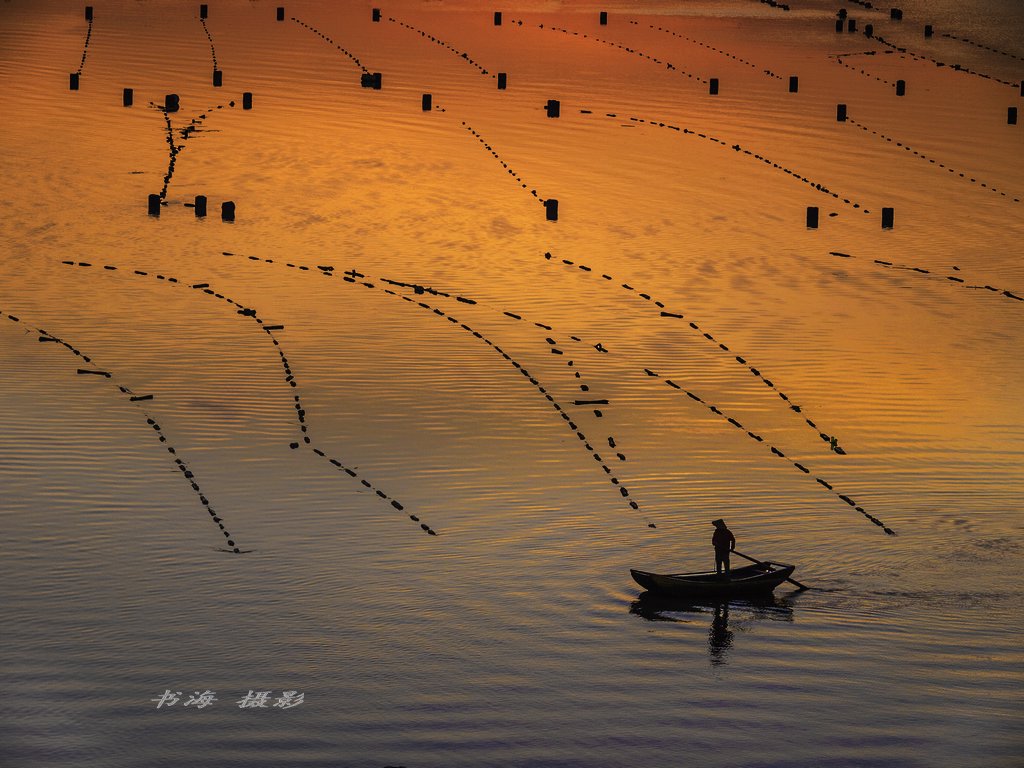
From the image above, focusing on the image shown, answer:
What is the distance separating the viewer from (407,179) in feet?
92.4

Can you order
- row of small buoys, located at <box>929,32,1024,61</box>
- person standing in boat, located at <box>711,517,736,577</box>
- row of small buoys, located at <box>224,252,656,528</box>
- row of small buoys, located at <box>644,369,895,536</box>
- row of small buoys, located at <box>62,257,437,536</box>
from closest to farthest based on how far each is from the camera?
person standing in boat, located at <box>711,517,736,577</box> < row of small buoys, located at <box>644,369,895,536</box> < row of small buoys, located at <box>62,257,437,536</box> < row of small buoys, located at <box>224,252,656,528</box> < row of small buoys, located at <box>929,32,1024,61</box>

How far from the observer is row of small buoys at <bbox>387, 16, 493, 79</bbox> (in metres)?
32.9

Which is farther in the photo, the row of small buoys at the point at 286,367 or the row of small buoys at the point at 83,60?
the row of small buoys at the point at 83,60

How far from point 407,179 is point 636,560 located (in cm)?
1314

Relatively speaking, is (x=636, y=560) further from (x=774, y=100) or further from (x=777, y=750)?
(x=774, y=100)

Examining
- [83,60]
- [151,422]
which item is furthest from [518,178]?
[151,422]

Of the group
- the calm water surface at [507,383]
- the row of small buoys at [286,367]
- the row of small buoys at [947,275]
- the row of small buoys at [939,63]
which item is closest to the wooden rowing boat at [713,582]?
the calm water surface at [507,383]

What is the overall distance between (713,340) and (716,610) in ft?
27.4

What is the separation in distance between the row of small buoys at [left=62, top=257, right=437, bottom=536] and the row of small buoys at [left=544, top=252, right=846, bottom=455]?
429 cm

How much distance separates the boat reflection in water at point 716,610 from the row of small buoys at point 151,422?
10.9 feet

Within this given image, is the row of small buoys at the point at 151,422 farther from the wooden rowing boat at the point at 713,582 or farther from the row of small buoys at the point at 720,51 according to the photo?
the row of small buoys at the point at 720,51

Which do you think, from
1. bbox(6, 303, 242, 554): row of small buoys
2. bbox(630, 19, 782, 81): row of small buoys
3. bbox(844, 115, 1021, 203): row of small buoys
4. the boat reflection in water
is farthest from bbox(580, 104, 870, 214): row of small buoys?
the boat reflection in water

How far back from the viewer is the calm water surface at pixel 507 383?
1294 cm

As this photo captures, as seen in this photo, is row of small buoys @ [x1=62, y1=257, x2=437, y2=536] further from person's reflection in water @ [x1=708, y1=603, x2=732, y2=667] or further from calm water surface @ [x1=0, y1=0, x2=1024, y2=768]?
person's reflection in water @ [x1=708, y1=603, x2=732, y2=667]
